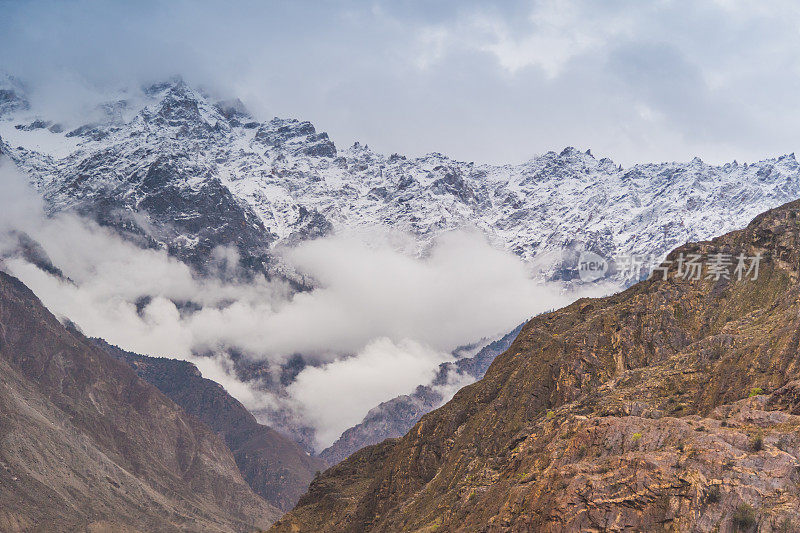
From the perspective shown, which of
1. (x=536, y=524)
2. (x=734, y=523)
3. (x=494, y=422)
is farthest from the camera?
(x=494, y=422)

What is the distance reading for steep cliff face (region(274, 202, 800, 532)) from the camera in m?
37.1

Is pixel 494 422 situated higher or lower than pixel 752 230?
lower

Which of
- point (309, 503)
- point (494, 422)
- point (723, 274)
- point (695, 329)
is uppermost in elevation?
point (723, 274)

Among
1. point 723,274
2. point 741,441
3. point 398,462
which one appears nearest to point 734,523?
point 741,441

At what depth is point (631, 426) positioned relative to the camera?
146 feet

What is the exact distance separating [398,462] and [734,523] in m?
73.5

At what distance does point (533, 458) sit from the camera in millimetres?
52906

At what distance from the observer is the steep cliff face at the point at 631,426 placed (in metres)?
37.1

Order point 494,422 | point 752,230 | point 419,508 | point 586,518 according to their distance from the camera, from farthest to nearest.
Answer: point 752,230 → point 494,422 → point 419,508 → point 586,518

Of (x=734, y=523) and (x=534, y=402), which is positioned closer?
(x=734, y=523)

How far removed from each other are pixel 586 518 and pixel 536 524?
11.0 ft

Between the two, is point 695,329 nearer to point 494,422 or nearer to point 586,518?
point 494,422

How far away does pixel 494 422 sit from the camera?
87312 millimetres

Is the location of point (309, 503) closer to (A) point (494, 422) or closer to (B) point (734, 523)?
(A) point (494, 422)
